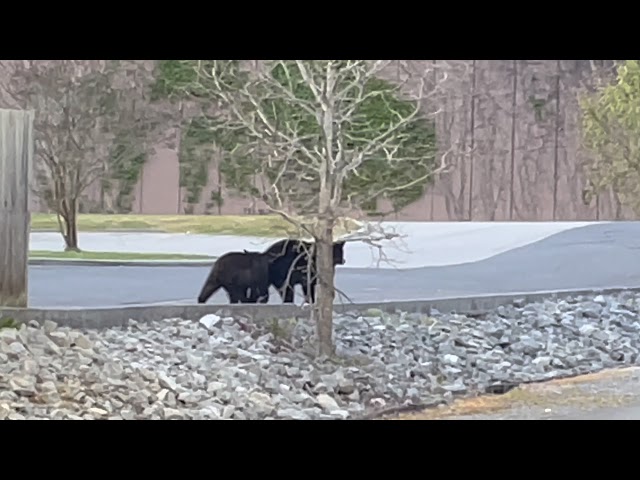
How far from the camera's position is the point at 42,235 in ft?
8.23

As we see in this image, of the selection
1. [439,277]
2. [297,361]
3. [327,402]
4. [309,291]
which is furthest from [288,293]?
[439,277]

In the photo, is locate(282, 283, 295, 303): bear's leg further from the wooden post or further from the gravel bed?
the wooden post

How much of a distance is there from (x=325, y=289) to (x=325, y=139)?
424 mm

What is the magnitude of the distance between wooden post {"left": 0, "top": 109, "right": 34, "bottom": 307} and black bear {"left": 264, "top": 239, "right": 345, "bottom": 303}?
0.65 meters

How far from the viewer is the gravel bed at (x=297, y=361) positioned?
2.49 meters

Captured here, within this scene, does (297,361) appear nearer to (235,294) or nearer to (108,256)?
(235,294)

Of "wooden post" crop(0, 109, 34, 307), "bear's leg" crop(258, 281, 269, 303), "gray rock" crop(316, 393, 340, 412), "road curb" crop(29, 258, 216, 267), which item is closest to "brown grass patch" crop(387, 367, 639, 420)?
"gray rock" crop(316, 393, 340, 412)

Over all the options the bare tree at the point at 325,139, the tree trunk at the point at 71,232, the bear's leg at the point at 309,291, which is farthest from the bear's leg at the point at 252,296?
the tree trunk at the point at 71,232

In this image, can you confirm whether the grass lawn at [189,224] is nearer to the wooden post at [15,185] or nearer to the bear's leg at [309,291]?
the wooden post at [15,185]

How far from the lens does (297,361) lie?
8.83 ft

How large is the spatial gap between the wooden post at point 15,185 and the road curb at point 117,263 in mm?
53
